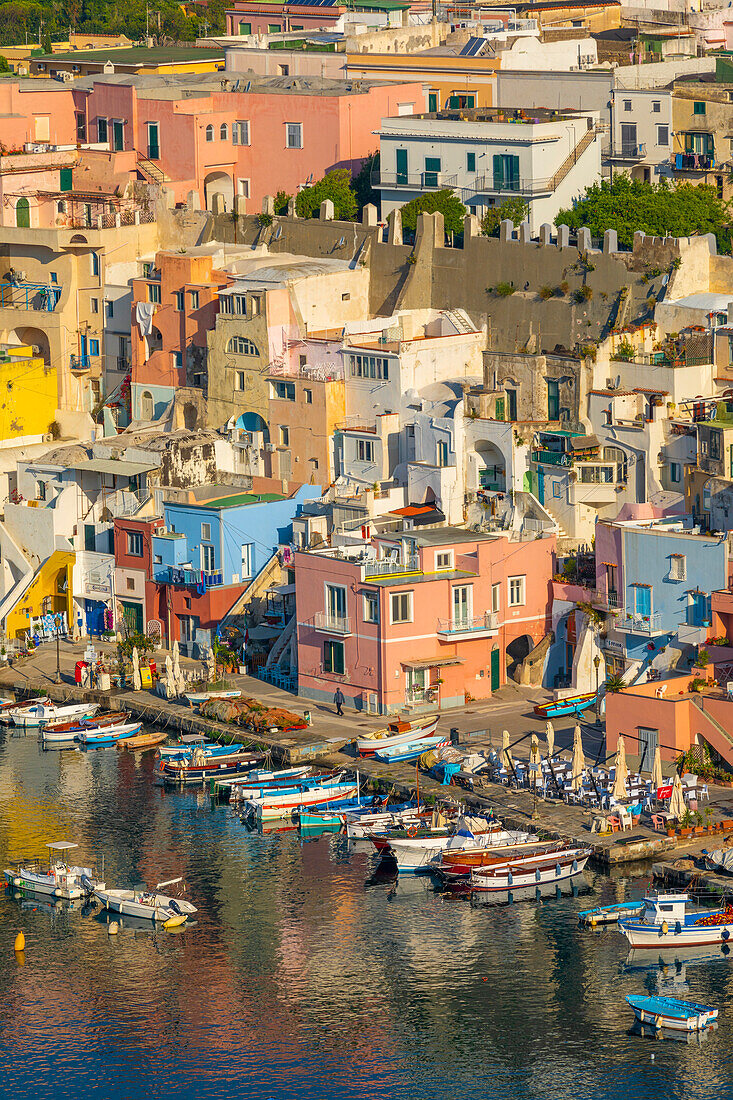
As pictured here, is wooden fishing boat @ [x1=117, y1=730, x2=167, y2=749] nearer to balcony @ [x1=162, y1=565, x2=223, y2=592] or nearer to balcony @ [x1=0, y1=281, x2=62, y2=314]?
balcony @ [x1=162, y1=565, x2=223, y2=592]

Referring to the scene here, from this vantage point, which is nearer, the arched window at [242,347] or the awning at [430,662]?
the awning at [430,662]

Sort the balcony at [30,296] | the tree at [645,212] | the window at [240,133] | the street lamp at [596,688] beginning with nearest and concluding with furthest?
the street lamp at [596,688] → the tree at [645,212] → the balcony at [30,296] → the window at [240,133]

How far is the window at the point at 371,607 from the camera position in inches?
3041

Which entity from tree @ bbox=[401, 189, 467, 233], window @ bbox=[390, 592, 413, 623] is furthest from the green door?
tree @ bbox=[401, 189, 467, 233]

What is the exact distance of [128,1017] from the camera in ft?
197

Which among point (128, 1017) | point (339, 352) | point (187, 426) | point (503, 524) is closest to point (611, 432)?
point (503, 524)

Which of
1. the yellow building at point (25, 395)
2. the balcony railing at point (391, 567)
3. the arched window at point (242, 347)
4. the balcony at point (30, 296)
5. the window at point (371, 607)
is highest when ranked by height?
the balcony at point (30, 296)

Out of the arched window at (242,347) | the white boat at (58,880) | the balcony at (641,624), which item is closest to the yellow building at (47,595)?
the arched window at (242,347)

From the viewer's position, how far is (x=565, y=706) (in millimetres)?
77188

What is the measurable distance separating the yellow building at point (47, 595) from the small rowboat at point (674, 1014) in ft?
120

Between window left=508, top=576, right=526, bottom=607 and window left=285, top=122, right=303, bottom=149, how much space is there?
30.4 m

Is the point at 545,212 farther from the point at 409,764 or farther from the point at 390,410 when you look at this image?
the point at 409,764

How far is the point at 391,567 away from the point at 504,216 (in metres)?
20.9

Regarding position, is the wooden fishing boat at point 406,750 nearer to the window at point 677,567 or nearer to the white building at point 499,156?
the window at point 677,567
